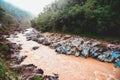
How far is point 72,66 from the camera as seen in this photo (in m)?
17.9

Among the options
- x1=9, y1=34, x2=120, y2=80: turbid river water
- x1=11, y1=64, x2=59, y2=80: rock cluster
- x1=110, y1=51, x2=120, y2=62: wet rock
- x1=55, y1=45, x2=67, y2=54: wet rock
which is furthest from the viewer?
x1=55, y1=45, x2=67, y2=54: wet rock

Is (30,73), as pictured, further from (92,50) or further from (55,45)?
(55,45)

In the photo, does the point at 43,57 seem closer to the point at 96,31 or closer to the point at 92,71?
the point at 92,71

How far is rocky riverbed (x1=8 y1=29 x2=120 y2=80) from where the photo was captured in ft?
52.3

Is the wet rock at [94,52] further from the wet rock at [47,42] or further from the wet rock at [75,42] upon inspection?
the wet rock at [47,42]

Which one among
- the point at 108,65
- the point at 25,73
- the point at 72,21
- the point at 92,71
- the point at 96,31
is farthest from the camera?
the point at 72,21

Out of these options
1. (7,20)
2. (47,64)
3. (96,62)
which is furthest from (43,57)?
(7,20)

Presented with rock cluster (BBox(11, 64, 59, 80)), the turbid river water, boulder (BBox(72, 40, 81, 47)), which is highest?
boulder (BBox(72, 40, 81, 47))

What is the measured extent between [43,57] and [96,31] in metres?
9.68

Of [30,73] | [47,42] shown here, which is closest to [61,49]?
[47,42]

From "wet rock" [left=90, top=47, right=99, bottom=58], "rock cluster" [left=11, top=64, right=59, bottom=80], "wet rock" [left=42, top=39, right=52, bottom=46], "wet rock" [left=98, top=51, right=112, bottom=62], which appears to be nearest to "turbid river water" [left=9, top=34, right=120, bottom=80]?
"wet rock" [left=98, top=51, right=112, bottom=62]

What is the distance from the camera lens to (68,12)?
2961 cm

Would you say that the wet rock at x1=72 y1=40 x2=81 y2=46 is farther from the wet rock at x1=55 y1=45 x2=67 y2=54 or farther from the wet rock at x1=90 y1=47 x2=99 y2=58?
the wet rock at x1=90 y1=47 x2=99 y2=58

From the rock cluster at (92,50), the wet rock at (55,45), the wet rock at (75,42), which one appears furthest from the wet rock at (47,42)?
the wet rock at (75,42)
